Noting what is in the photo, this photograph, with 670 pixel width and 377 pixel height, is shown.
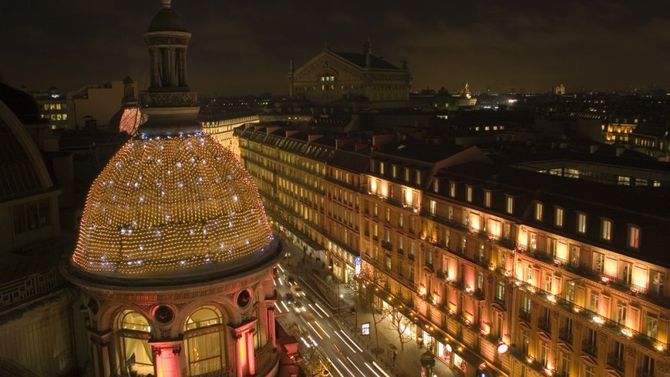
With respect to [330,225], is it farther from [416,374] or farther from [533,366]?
[533,366]

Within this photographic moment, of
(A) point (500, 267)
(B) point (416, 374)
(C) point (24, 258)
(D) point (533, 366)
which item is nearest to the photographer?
(C) point (24, 258)

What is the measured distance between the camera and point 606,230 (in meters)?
49.5

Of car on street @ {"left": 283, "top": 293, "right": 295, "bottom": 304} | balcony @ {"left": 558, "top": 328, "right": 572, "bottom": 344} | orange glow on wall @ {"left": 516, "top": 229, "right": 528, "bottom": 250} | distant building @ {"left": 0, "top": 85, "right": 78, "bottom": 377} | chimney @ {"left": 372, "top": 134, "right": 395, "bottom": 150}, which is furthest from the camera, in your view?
chimney @ {"left": 372, "top": 134, "right": 395, "bottom": 150}

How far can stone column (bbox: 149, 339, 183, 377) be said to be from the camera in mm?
26141

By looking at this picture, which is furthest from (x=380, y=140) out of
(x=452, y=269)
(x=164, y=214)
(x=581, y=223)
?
(x=164, y=214)

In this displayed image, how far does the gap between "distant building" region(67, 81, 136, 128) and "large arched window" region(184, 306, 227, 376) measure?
256ft

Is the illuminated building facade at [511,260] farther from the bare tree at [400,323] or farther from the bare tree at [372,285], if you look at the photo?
the bare tree at [400,323]

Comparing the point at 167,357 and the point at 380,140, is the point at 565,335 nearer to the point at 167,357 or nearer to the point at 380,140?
the point at 167,357

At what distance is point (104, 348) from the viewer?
1069 inches

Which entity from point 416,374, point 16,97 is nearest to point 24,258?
point 16,97

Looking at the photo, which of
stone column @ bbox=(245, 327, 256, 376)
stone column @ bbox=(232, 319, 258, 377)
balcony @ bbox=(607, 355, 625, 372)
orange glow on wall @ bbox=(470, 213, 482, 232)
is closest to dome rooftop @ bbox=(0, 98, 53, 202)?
stone column @ bbox=(232, 319, 258, 377)

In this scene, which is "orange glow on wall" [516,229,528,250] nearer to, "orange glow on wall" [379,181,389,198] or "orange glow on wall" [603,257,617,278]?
"orange glow on wall" [603,257,617,278]

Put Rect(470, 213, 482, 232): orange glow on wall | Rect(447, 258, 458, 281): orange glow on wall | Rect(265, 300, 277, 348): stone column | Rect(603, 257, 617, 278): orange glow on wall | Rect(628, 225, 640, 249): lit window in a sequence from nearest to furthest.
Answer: Rect(265, 300, 277, 348): stone column < Rect(628, 225, 640, 249): lit window < Rect(603, 257, 617, 278): orange glow on wall < Rect(470, 213, 482, 232): orange glow on wall < Rect(447, 258, 458, 281): orange glow on wall

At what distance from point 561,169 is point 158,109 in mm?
73171
